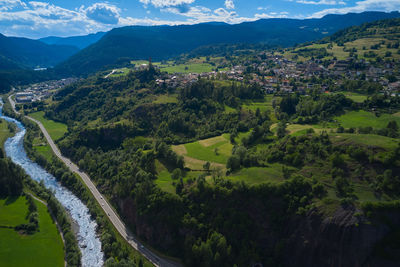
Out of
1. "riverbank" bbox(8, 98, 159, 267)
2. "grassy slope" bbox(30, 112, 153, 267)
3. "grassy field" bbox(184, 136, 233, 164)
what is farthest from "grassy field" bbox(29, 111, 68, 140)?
"grassy field" bbox(184, 136, 233, 164)

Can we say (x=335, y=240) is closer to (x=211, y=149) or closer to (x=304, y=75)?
(x=211, y=149)

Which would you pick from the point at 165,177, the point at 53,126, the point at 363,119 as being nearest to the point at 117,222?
the point at 165,177

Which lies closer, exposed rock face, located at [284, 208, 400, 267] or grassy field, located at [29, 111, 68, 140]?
exposed rock face, located at [284, 208, 400, 267]

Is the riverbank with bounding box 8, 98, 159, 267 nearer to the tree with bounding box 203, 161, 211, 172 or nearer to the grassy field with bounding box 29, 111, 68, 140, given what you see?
the grassy field with bounding box 29, 111, 68, 140

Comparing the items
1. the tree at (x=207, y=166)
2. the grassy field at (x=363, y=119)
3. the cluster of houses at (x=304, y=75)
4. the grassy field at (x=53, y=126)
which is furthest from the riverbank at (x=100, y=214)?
the cluster of houses at (x=304, y=75)

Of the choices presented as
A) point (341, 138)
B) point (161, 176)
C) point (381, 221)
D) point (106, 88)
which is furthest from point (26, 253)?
point (106, 88)
